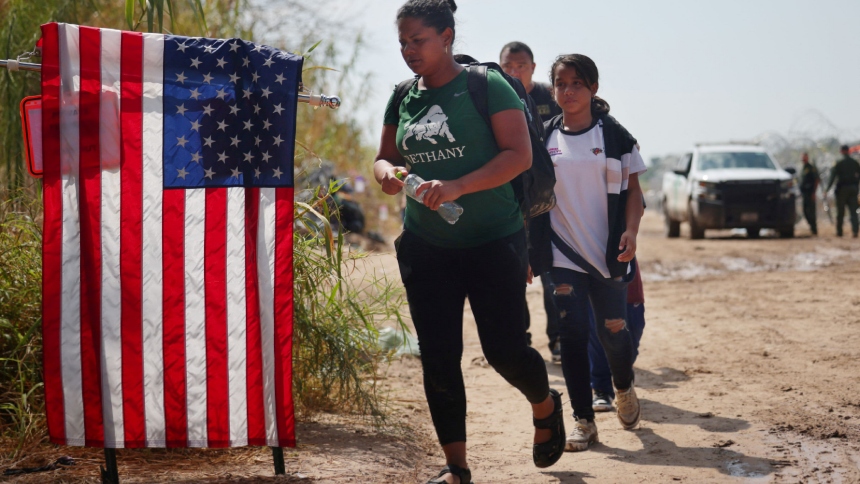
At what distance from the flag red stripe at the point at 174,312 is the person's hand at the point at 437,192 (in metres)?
1.04

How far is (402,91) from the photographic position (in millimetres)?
4027

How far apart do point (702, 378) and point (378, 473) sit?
2.99 metres

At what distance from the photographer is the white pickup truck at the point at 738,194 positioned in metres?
18.5

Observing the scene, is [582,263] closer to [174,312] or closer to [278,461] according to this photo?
[278,461]

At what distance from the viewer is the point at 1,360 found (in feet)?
14.9

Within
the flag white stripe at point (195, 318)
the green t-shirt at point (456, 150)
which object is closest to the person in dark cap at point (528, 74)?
the green t-shirt at point (456, 150)

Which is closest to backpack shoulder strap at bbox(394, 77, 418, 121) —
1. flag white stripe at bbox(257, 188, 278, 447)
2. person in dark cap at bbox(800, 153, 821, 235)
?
flag white stripe at bbox(257, 188, 278, 447)

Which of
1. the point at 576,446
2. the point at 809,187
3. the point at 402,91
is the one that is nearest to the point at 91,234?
the point at 402,91

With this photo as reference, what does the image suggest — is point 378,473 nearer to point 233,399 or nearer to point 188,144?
point 233,399

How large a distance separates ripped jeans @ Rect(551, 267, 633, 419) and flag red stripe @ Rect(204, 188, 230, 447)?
68.9 inches

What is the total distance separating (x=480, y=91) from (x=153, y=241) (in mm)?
1425

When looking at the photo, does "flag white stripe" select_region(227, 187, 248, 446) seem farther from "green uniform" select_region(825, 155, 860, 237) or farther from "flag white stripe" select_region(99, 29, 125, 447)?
"green uniform" select_region(825, 155, 860, 237)

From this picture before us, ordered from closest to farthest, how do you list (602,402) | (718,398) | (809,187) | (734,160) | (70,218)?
(70,218) → (602,402) → (718,398) → (734,160) → (809,187)

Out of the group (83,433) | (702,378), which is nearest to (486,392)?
(702,378)
